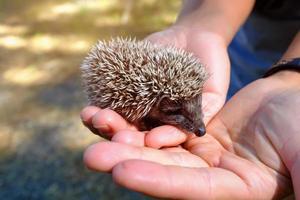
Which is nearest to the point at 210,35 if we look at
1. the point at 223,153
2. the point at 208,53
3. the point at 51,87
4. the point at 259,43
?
the point at 208,53

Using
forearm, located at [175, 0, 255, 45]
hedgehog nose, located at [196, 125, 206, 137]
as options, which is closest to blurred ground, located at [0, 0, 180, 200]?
forearm, located at [175, 0, 255, 45]

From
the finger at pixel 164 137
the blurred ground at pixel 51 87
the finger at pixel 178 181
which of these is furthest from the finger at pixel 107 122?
the blurred ground at pixel 51 87

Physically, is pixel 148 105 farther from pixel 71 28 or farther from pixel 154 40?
pixel 71 28

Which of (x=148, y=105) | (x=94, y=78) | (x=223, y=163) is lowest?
(x=223, y=163)

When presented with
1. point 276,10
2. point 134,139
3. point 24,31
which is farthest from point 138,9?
point 134,139

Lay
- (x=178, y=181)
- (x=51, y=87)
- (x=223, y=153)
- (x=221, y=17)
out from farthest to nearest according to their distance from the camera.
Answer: (x=51, y=87)
(x=221, y=17)
(x=223, y=153)
(x=178, y=181)

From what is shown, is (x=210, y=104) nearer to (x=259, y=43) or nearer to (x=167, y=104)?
(x=167, y=104)

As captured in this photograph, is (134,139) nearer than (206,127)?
Yes

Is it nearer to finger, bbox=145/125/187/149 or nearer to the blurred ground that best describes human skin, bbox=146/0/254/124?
finger, bbox=145/125/187/149
